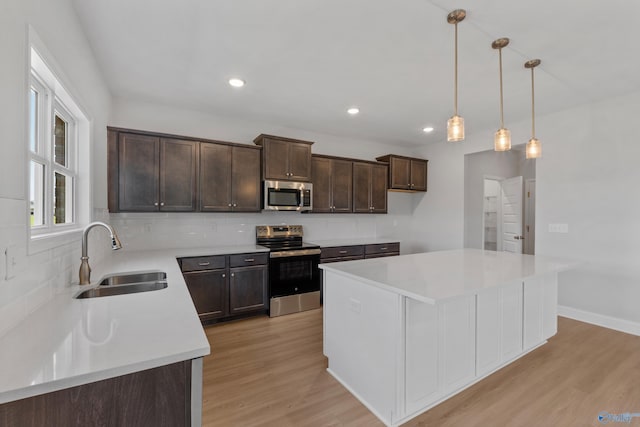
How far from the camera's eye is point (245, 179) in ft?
11.9

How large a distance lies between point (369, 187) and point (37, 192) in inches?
158

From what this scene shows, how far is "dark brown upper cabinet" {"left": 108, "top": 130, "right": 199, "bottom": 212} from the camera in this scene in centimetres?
296

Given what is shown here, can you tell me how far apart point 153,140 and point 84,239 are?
174cm

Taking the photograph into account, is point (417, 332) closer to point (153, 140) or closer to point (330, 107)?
point (330, 107)

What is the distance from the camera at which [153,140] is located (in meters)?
3.13

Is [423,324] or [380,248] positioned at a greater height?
[380,248]

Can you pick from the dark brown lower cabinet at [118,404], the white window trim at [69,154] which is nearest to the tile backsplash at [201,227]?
the white window trim at [69,154]

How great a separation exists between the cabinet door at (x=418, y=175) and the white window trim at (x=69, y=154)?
460 centimetres

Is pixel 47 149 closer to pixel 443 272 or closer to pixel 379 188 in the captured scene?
pixel 443 272

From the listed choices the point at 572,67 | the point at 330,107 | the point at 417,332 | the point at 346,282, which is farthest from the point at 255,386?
the point at 572,67

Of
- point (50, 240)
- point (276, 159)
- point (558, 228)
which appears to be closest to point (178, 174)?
point (276, 159)

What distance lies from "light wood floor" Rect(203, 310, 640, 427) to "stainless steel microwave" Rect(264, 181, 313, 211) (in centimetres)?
164

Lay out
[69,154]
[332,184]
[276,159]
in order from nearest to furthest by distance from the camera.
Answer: [69,154], [276,159], [332,184]

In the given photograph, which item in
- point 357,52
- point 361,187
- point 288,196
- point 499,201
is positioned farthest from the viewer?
point 499,201
